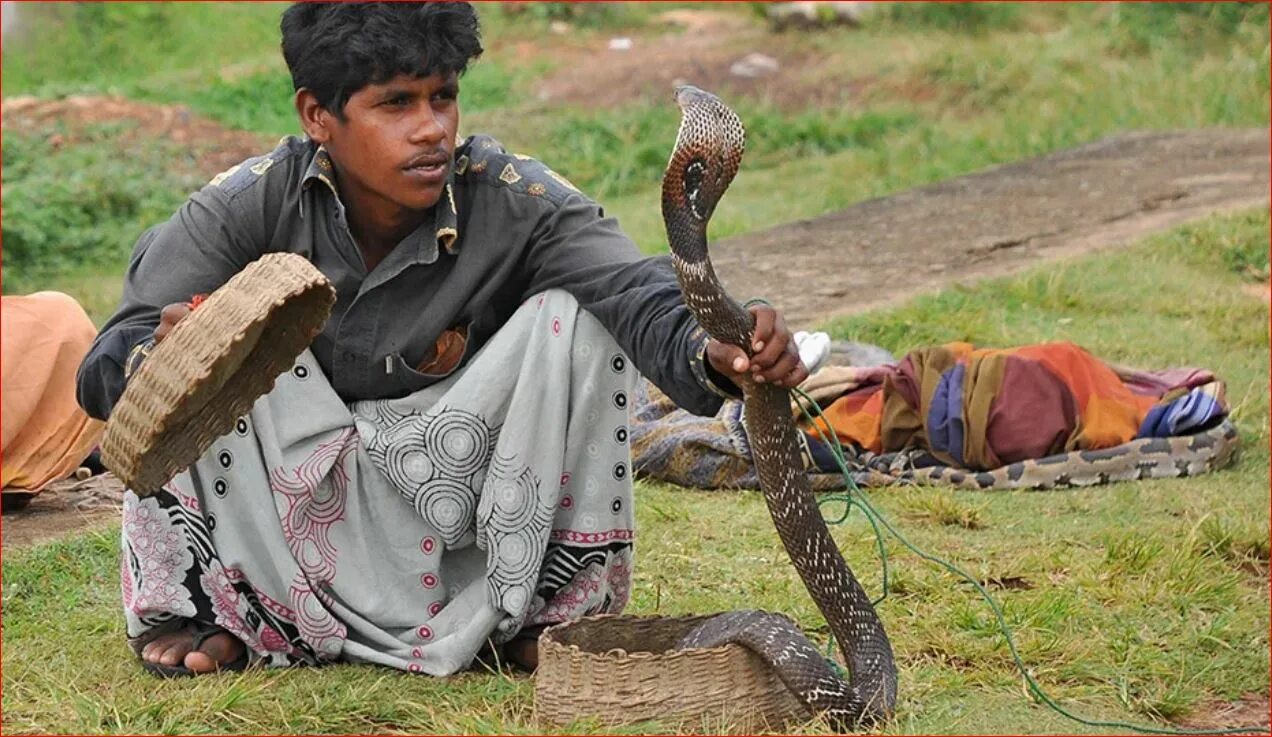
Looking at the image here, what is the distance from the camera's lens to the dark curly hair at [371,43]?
3.83 meters

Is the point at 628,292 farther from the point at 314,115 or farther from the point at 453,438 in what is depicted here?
the point at 314,115

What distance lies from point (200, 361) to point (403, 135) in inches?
30.6

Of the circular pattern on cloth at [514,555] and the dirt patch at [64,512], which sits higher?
the circular pattern on cloth at [514,555]

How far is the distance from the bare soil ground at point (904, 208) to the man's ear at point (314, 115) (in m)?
1.83

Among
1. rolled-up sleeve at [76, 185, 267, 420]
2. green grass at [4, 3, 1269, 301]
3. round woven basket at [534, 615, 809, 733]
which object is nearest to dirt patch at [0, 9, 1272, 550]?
green grass at [4, 3, 1269, 301]

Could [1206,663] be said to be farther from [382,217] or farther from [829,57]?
[829,57]

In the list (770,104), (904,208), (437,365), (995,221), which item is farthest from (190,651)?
(770,104)

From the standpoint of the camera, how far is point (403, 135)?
386 centimetres

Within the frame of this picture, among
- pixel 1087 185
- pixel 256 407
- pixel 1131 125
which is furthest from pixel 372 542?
pixel 1131 125

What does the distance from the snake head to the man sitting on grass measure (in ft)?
1.49

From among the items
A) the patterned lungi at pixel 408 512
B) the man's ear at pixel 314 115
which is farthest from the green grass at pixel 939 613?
the man's ear at pixel 314 115

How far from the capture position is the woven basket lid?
3.32m

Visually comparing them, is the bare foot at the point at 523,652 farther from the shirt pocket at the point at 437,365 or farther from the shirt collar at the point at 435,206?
the shirt collar at the point at 435,206

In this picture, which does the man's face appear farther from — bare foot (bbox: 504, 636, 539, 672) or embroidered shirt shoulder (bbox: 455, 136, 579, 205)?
bare foot (bbox: 504, 636, 539, 672)
